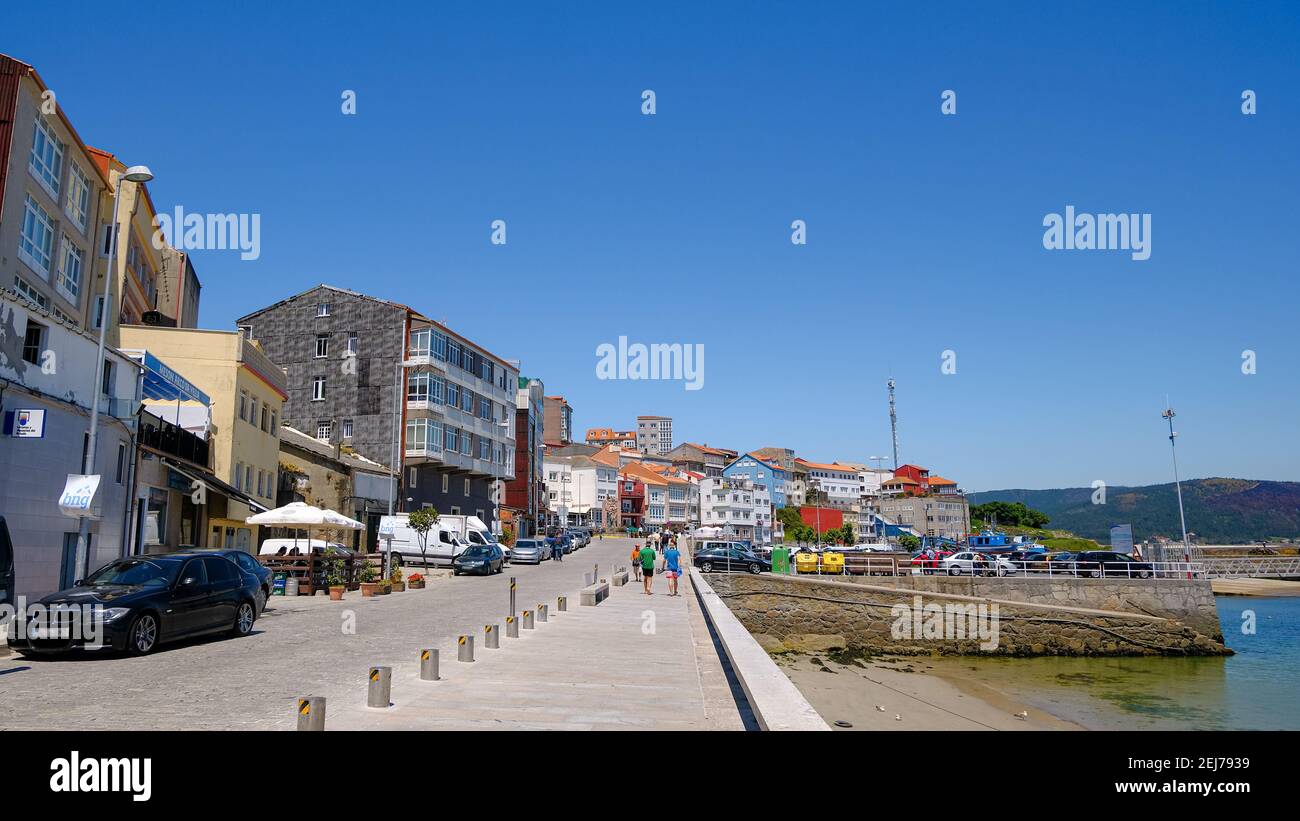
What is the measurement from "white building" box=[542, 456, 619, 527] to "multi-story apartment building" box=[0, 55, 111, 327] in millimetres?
92211

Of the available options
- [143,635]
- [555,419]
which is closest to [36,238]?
[143,635]

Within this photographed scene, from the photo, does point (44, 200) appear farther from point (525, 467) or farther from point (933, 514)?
point (933, 514)

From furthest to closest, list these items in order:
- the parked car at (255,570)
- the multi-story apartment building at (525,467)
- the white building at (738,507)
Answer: the white building at (738,507), the multi-story apartment building at (525,467), the parked car at (255,570)

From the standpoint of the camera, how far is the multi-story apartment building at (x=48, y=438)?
1738 centimetres

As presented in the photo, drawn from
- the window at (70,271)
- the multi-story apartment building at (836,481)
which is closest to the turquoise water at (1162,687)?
the window at (70,271)

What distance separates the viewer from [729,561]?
152 feet

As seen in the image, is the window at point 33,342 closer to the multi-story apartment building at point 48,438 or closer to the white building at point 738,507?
the multi-story apartment building at point 48,438

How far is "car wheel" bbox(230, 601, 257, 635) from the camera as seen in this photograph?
1636 cm

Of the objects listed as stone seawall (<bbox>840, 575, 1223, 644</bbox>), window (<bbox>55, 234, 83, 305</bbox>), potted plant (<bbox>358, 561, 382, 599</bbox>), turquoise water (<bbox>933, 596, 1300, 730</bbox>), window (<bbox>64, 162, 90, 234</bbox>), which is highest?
window (<bbox>64, 162, 90, 234</bbox>)

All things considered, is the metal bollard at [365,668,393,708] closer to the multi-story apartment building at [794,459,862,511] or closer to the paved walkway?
the paved walkway

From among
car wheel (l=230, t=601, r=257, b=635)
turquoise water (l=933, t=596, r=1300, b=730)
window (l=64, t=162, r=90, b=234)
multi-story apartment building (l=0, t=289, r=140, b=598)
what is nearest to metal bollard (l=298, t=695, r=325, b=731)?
car wheel (l=230, t=601, r=257, b=635)

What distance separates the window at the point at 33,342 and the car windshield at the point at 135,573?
6.51 metres

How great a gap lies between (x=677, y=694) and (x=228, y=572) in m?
9.94

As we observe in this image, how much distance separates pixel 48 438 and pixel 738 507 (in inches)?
4871
